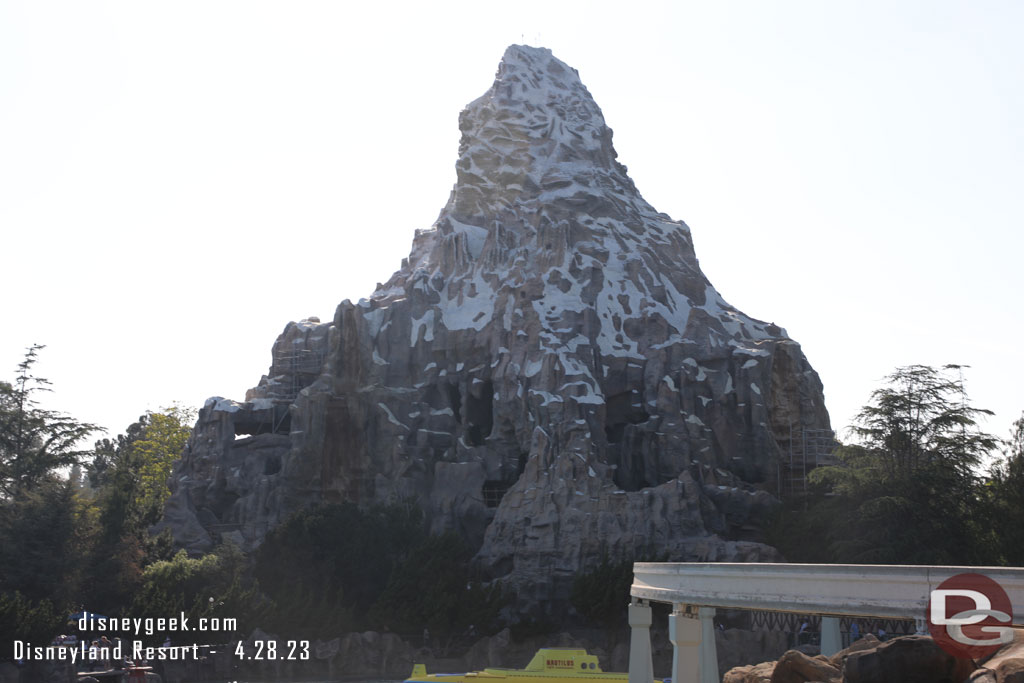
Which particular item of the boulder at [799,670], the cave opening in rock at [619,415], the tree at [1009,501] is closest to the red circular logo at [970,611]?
the boulder at [799,670]

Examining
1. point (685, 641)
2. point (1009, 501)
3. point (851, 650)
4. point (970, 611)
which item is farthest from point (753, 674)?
point (1009, 501)

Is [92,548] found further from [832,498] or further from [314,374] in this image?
[832,498]

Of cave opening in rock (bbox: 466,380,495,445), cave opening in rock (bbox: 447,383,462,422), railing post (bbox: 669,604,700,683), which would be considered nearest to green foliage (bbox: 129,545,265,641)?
cave opening in rock (bbox: 466,380,495,445)

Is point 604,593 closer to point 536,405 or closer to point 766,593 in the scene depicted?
point 536,405

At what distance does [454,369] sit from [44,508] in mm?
26378

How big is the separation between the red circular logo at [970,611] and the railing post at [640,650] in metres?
8.53

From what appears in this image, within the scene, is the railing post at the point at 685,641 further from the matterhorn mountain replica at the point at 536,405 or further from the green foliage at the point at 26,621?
the matterhorn mountain replica at the point at 536,405

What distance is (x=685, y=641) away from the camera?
2195cm

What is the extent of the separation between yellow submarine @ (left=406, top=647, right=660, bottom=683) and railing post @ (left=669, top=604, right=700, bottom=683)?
1563 centimetres

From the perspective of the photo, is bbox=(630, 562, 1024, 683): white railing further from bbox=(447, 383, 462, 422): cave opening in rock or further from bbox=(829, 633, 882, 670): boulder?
bbox=(447, 383, 462, 422): cave opening in rock

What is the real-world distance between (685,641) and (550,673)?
688 inches

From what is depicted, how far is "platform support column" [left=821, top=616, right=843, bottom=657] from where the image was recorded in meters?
33.6

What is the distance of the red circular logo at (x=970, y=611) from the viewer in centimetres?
1639

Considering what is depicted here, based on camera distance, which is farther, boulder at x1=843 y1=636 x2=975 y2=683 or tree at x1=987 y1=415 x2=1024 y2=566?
tree at x1=987 y1=415 x2=1024 y2=566
